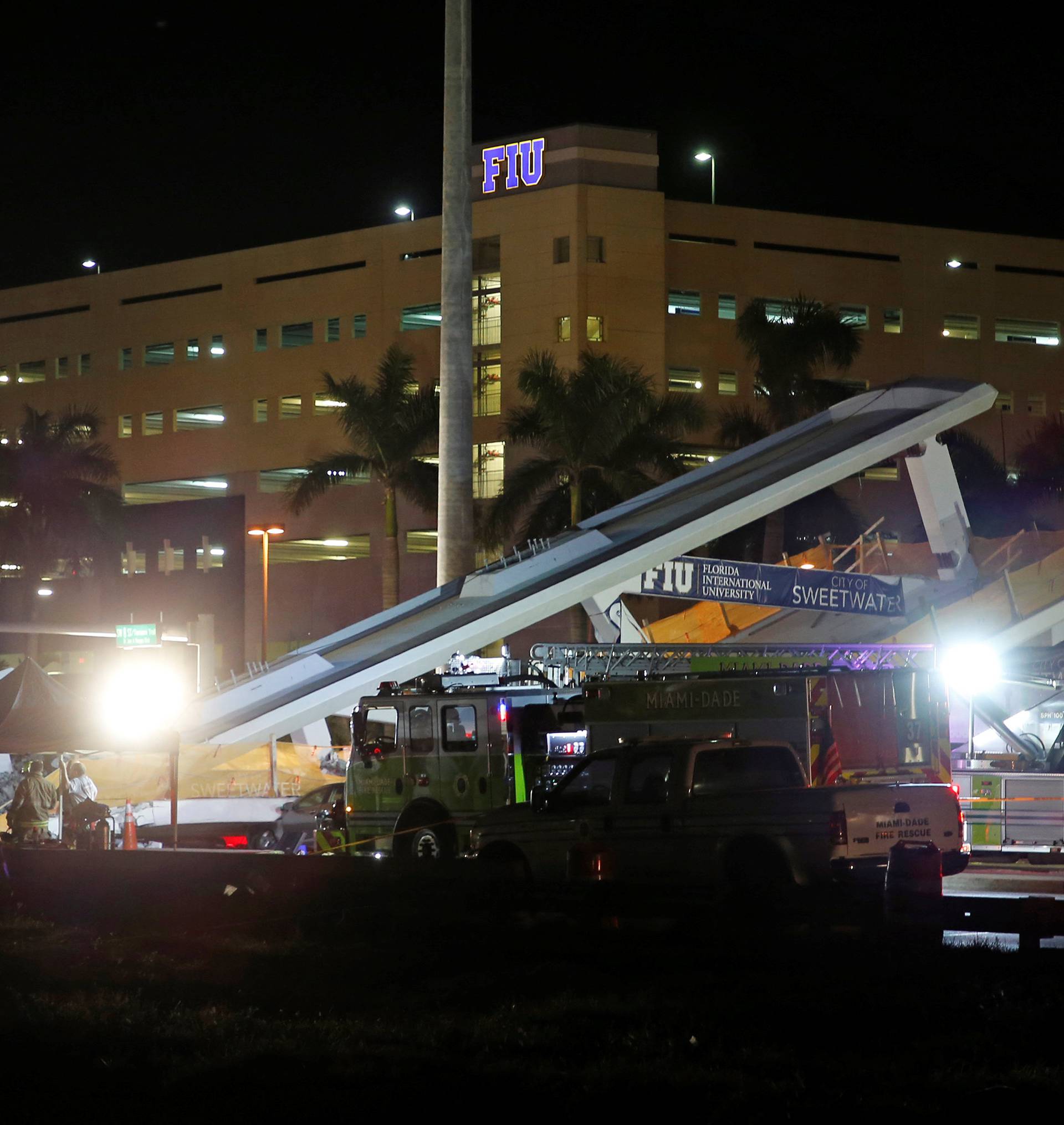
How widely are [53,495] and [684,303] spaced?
25997 mm

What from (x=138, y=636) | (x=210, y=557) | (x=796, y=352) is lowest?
(x=138, y=636)

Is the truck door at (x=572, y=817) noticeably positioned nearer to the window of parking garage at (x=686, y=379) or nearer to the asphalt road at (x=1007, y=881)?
the asphalt road at (x=1007, y=881)

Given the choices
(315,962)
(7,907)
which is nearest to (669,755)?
(315,962)

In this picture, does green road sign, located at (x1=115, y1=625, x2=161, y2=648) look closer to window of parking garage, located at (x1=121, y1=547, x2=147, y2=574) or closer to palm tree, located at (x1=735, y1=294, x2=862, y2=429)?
palm tree, located at (x1=735, y1=294, x2=862, y2=429)

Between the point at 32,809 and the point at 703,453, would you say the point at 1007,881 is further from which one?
the point at 703,453

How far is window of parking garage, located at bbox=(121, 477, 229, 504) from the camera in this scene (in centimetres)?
6731

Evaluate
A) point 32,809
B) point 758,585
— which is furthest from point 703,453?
point 32,809

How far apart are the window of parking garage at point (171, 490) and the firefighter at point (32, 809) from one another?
152 ft

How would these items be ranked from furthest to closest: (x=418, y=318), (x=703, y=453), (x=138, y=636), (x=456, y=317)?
(x=418, y=318), (x=703, y=453), (x=138, y=636), (x=456, y=317)

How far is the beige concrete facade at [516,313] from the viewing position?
5856 centimetres

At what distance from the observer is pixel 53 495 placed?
59906mm

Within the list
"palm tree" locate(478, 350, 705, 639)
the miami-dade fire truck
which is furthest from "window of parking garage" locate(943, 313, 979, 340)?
the miami-dade fire truck

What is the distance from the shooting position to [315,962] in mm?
11391

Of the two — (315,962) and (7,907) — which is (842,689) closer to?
(315,962)
